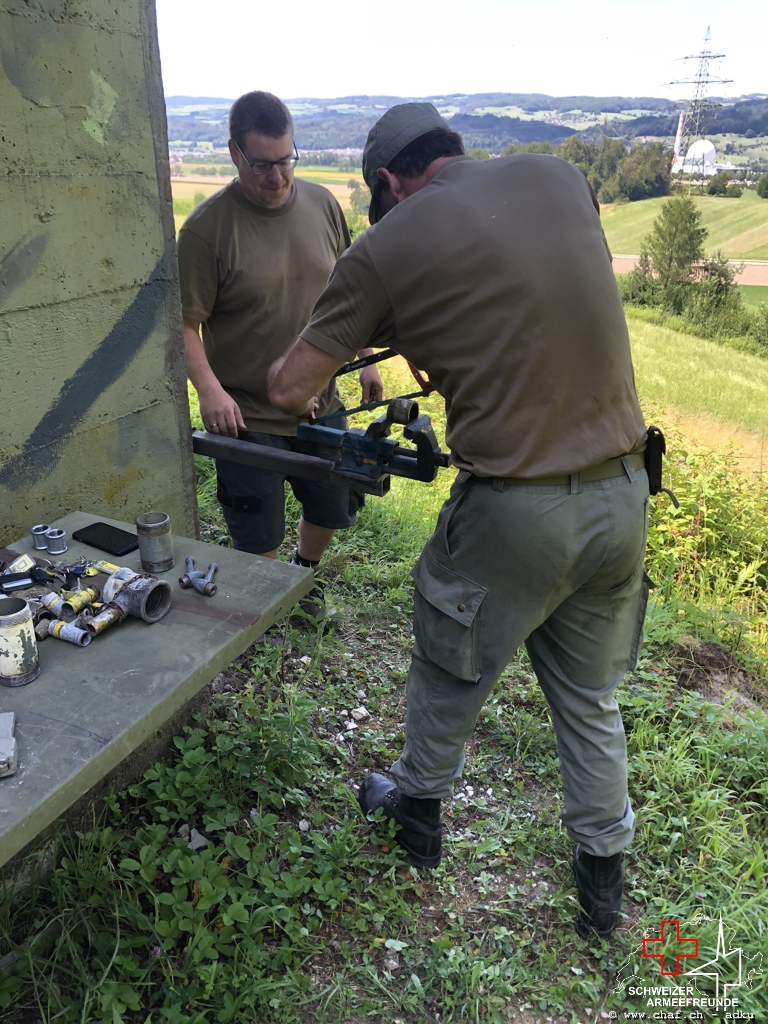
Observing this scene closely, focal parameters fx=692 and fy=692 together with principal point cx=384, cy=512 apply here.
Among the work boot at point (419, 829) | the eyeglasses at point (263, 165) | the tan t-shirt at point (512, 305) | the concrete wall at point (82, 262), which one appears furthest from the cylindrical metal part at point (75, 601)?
the eyeglasses at point (263, 165)

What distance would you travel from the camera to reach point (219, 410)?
2994 millimetres

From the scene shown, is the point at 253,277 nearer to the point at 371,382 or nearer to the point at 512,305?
the point at 371,382

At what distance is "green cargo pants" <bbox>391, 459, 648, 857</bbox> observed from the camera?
1.88 meters

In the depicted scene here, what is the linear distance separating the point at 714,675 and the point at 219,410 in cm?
280

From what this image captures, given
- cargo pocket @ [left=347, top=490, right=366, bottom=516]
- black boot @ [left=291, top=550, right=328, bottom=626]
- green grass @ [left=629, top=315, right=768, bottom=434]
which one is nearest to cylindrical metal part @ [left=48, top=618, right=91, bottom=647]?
cargo pocket @ [left=347, top=490, right=366, bottom=516]

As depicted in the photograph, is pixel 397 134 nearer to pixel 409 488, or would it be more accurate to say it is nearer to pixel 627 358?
pixel 627 358

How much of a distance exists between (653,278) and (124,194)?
53944 mm

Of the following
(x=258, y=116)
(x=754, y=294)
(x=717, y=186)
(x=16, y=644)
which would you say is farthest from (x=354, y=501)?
(x=717, y=186)

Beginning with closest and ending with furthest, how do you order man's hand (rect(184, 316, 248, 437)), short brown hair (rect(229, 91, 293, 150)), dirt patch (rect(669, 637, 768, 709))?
short brown hair (rect(229, 91, 293, 150)), man's hand (rect(184, 316, 248, 437)), dirt patch (rect(669, 637, 768, 709))

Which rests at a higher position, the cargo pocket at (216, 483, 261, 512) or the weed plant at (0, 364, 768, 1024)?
the cargo pocket at (216, 483, 261, 512)

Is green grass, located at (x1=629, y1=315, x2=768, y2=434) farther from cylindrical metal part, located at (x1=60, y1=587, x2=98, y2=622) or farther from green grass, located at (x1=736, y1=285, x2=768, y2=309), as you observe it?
green grass, located at (x1=736, y1=285, x2=768, y2=309)

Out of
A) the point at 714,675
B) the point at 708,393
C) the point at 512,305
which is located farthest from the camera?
the point at 708,393

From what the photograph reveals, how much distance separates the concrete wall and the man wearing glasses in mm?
534

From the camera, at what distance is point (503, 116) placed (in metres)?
53.9
